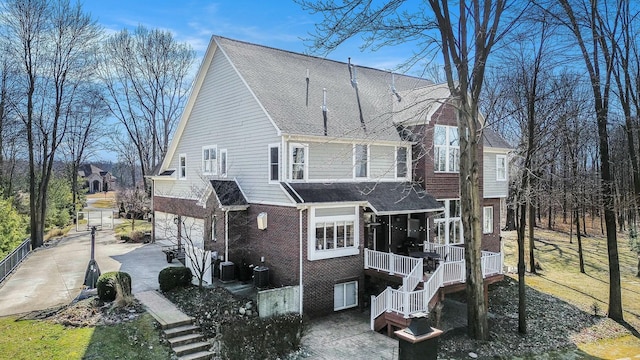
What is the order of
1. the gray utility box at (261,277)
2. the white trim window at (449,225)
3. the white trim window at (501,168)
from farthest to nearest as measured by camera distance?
Answer: the white trim window at (501,168) < the white trim window at (449,225) < the gray utility box at (261,277)

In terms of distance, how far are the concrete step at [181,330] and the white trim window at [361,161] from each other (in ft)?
26.9

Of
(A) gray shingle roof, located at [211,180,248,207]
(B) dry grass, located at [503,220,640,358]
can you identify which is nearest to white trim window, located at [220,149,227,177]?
(A) gray shingle roof, located at [211,180,248,207]

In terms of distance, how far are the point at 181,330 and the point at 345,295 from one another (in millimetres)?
6066

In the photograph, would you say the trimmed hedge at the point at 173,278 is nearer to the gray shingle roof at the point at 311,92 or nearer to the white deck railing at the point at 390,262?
the gray shingle roof at the point at 311,92

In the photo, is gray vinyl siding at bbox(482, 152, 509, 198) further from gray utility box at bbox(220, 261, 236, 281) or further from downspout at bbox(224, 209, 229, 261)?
gray utility box at bbox(220, 261, 236, 281)

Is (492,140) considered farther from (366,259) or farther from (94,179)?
(94,179)

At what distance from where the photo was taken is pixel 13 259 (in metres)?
18.4

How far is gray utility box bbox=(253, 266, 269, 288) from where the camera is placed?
588 inches

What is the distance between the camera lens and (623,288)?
22141mm

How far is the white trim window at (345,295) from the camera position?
14.8 meters

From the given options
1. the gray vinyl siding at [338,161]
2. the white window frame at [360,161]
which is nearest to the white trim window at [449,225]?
the gray vinyl siding at [338,161]

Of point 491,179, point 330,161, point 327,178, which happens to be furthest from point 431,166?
point 491,179

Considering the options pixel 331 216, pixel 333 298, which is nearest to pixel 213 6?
pixel 331 216

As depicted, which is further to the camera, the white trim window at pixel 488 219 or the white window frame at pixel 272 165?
the white trim window at pixel 488 219
